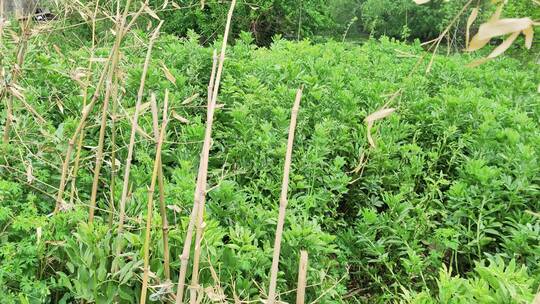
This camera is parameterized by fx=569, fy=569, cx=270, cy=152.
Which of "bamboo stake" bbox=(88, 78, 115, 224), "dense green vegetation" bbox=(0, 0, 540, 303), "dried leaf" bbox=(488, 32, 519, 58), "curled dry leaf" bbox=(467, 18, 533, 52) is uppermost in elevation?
"curled dry leaf" bbox=(467, 18, 533, 52)

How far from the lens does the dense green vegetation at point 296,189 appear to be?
69.2 inches

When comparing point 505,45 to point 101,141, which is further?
point 101,141

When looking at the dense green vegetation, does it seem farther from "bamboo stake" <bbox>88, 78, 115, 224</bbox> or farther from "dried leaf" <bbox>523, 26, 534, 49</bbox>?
"dried leaf" <bbox>523, 26, 534, 49</bbox>

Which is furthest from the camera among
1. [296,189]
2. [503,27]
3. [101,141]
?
[296,189]

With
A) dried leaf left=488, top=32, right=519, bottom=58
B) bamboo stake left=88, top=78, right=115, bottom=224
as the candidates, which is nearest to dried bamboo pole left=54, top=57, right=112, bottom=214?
bamboo stake left=88, top=78, right=115, bottom=224

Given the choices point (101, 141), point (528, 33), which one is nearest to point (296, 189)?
point (101, 141)

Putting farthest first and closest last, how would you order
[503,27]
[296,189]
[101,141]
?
[296,189] → [101,141] → [503,27]

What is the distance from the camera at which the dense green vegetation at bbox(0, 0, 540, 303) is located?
69.2 inches

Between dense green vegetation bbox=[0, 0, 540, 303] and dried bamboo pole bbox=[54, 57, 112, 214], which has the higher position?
dried bamboo pole bbox=[54, 57, 112, 214]

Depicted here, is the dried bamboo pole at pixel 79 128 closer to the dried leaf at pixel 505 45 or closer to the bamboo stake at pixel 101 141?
the bamboo stake at pixel 101 141

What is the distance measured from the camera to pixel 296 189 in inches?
102

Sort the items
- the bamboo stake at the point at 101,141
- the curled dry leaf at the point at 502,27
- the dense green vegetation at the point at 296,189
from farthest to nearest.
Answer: the dense green vegetation at the point at 296,189 → the bamboo stake at the point at 101,141 → the curled dry leaf at the point at 502,27

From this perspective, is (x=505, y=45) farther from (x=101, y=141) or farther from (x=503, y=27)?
(x=101, y=141)

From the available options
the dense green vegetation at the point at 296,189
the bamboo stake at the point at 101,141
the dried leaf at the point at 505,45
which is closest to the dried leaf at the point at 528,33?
the dried leaf at the point at 505,45
